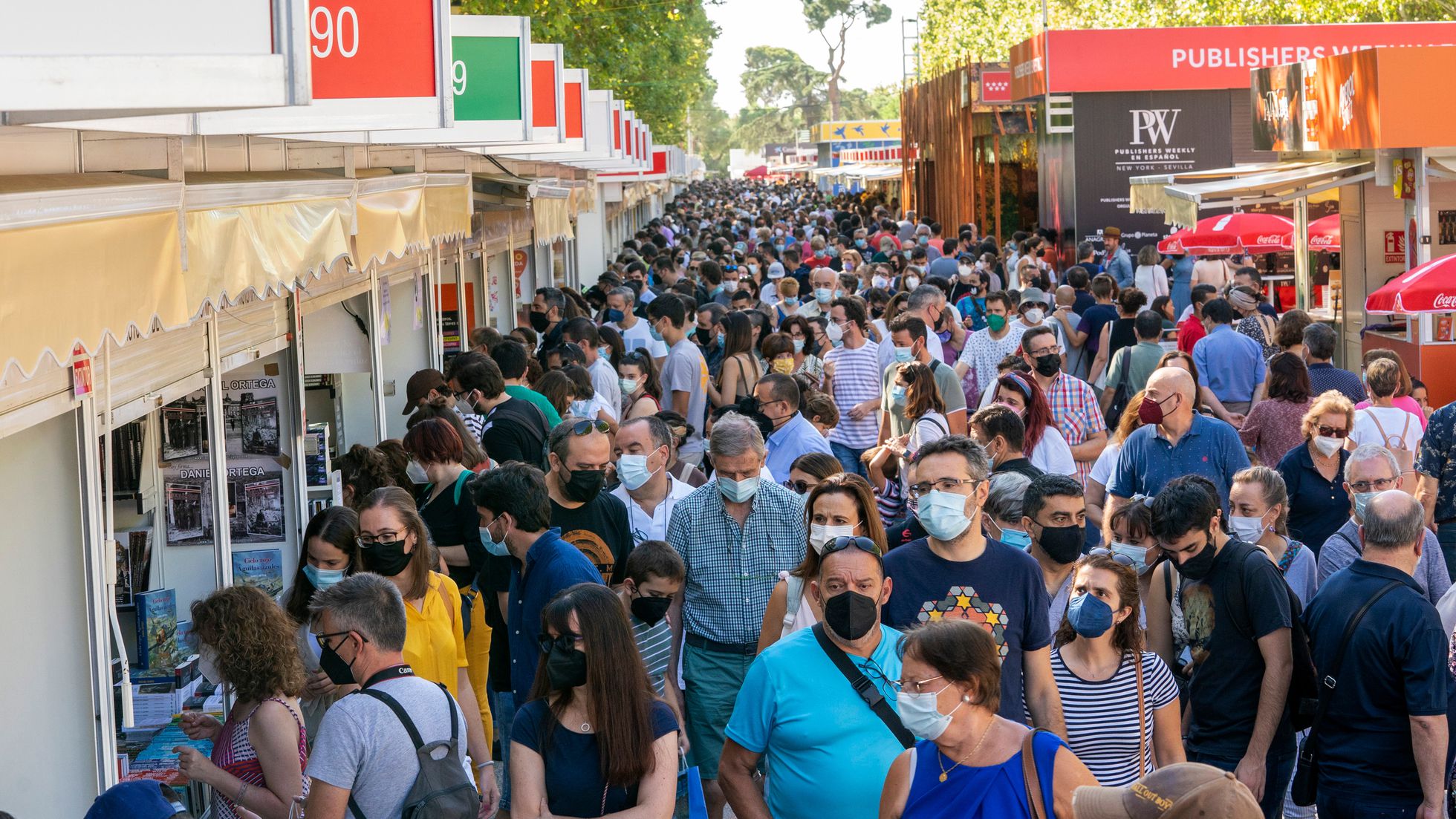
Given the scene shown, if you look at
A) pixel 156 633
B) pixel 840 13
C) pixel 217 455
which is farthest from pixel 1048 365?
pixel 840 13

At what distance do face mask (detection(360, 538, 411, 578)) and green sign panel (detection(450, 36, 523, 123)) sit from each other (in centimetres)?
339

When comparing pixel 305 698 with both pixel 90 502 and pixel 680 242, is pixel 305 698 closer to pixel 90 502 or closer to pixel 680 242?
pixel 90 502

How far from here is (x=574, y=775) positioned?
12.1 feet

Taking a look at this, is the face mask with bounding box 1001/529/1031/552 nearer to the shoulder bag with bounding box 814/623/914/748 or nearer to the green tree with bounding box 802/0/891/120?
the shoulder bag with bounding box 814/623/914/748

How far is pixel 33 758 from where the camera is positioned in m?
4.75

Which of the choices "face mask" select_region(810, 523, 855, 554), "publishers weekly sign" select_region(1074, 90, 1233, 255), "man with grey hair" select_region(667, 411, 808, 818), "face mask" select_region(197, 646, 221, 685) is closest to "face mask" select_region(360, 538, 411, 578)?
"face mask" select_region(197, 646, 221, 685)

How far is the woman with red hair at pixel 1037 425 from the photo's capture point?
277 inches

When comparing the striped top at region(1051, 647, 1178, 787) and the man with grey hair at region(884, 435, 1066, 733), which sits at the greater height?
the man with grey hair at region(884, 435, 1066, 733)

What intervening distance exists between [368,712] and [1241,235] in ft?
47.3

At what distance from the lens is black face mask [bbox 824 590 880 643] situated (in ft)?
12.7

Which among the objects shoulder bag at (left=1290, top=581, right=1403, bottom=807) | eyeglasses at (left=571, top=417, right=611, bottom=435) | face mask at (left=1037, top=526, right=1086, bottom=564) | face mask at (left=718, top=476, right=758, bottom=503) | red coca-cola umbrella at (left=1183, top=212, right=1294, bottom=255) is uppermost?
red coca-cola umbrella at (left=1183, top=212, right=1294, bottom=255)

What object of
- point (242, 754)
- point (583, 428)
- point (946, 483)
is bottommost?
point (242, 754)

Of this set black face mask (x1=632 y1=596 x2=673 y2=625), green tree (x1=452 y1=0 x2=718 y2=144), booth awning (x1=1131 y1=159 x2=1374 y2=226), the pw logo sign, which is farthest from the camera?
the pw logo sign

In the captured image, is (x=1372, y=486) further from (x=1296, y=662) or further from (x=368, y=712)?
(x=368, y=712)
